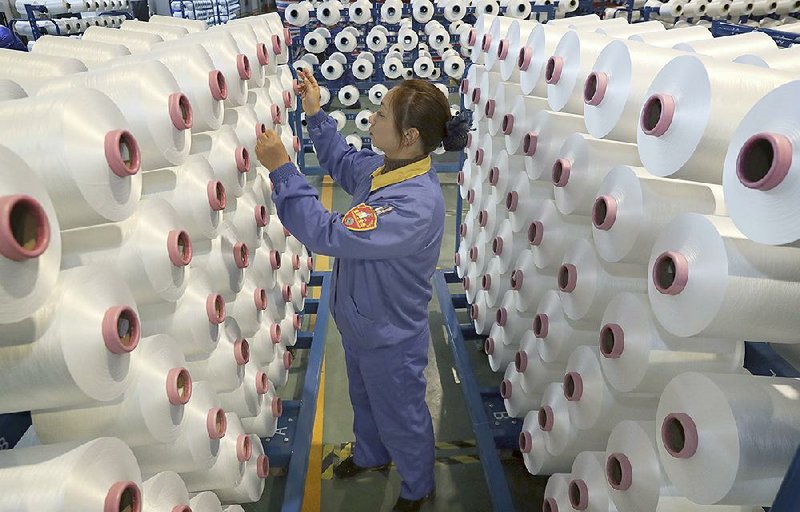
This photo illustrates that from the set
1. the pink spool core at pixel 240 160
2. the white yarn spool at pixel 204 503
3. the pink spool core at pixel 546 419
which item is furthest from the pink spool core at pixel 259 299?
the pink spool core at pixel 546 419

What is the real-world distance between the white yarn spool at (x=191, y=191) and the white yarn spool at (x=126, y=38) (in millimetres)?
666

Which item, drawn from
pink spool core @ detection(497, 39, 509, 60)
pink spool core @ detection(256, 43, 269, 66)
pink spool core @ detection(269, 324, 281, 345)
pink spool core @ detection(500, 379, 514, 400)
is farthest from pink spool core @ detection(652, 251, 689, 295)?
pink spool core @ detection(256, 43, 269, 66)

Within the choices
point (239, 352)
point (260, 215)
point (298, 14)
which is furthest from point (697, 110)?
point (298, 14)

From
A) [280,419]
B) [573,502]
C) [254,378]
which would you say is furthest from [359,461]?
[573,502]

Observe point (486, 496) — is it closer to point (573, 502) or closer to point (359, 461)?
point (359, 461)

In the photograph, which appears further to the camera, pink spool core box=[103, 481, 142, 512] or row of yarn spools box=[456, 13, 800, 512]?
row of yarn spools box=[456, 13, 800, 512]

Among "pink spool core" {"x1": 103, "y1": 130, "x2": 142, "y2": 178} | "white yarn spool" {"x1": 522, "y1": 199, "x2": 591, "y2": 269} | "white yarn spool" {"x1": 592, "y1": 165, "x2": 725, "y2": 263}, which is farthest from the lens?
"white yarn spool" {"x1": 522, "y1": 199, "x2": 591, "y2": 269}

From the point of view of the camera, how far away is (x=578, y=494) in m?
→ 1.60

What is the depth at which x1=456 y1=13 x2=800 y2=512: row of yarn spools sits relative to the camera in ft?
3.13

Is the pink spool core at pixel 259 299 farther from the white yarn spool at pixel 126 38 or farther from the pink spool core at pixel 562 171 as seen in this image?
the pink spool core at pixel 562 171

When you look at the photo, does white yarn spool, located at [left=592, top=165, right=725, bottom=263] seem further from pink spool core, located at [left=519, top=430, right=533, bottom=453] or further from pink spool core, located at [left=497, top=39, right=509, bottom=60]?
pink spool core, located at [left=497, top=39, right=509, bottom=60]

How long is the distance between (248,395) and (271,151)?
0.94 metres

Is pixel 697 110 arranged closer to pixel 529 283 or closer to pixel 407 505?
pixel 529 283

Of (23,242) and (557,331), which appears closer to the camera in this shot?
(23,242)
